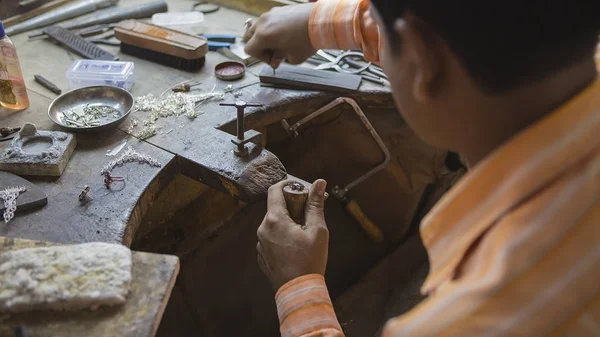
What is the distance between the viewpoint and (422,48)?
661mm

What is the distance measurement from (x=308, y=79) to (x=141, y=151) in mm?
664

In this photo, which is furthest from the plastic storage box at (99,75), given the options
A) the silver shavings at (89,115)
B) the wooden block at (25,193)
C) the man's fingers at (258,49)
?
the wooden block at (25,193)

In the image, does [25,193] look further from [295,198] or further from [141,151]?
[295,198]

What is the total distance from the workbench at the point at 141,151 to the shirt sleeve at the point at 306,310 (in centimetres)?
27

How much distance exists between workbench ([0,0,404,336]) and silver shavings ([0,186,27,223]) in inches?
0.7

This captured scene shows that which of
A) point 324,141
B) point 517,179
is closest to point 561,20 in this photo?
point 517,179

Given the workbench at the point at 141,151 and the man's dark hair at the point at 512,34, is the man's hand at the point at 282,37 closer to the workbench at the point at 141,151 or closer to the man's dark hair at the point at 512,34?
the workbench at the point at 141,151

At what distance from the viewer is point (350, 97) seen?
5.93ft

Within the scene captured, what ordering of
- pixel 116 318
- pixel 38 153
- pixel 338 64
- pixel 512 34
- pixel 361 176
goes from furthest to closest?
pixel 361 176 → pixel 338 64 → pixel 38 153 → pixel 116 318 → pixel 512 34

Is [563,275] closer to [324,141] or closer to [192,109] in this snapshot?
[192,109]

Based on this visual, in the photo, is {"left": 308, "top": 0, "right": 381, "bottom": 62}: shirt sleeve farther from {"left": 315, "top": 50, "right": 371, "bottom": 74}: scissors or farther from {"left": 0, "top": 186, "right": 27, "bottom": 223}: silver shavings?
{"left": 0, "top": 186, "right": 27, "bottom": 223}: silver shavings

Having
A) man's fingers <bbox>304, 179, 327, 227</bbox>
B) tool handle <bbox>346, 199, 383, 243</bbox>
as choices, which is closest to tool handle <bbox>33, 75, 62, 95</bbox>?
man's fingers <bbox>304, 179, 327, 227</bbox>

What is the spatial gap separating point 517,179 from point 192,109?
3.71 ft

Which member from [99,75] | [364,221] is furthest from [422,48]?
[364,221]
